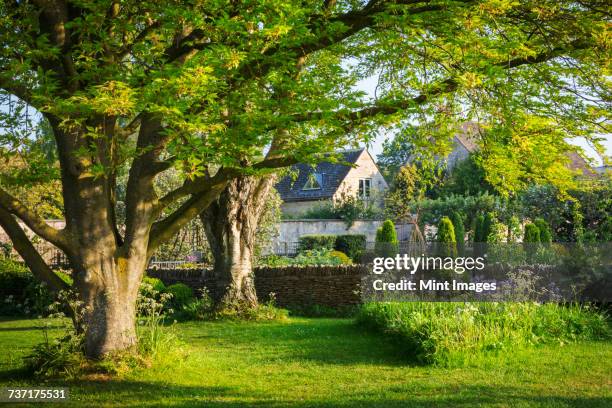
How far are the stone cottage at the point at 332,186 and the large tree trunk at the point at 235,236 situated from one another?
2693 centimetres

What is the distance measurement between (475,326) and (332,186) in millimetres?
33999

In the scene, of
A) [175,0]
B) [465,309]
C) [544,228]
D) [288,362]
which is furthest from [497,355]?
[544,228]

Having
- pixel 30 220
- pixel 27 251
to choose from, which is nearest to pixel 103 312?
pixel 27 251

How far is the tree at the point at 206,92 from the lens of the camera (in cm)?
655

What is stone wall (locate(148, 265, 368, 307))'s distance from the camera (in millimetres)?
15672

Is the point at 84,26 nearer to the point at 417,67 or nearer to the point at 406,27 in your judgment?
the point at 406,27

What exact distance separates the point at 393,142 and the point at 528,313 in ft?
11.6

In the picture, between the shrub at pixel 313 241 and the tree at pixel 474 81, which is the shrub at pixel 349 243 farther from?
the tree at pixel 474 81

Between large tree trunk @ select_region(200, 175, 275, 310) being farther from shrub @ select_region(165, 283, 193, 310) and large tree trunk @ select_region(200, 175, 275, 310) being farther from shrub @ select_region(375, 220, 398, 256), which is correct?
shrub @ select_region(375, 220, 398, 256)

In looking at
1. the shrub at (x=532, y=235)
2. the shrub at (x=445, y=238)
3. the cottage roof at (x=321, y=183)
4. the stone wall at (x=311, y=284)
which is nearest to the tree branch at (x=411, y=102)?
the stone wall at (x=311, y=284)

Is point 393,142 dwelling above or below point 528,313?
above

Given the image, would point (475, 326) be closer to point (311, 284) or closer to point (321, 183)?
point (311, 284)

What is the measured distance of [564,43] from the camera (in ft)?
24.9

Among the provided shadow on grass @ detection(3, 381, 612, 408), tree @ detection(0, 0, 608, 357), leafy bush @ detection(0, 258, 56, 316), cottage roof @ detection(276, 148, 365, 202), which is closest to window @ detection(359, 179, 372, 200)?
cottage roof @ detection(276, 148, 365, 202)
